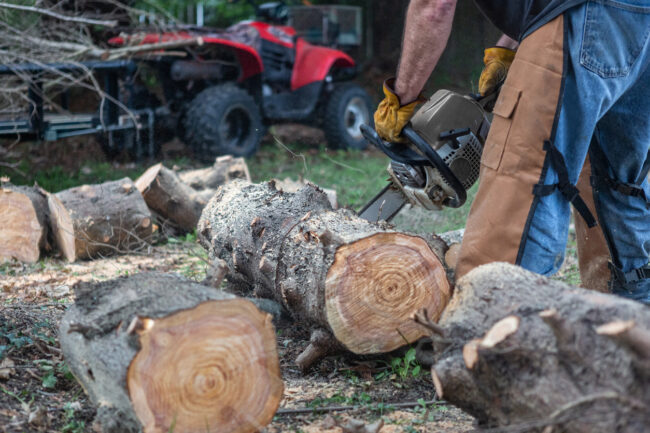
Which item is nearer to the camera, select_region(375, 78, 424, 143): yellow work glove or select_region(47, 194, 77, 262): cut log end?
select_region(375, 78, 424, 143): yellow work glove

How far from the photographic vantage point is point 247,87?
26.5 ft

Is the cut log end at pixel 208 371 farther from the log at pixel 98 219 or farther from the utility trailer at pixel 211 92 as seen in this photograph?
Answer: the utility trailer at pixel 211 92

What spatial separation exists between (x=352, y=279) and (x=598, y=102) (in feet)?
3.73

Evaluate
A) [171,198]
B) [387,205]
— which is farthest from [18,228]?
[387,205]

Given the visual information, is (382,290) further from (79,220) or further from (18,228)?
(18,228)

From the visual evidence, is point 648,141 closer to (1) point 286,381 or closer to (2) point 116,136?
(1) point 286,381

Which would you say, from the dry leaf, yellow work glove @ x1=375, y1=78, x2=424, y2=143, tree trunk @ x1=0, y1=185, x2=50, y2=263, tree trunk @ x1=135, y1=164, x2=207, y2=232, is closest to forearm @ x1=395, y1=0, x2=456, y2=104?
yellow work glove @ x1=375, y1=78, x2=424, y2=143

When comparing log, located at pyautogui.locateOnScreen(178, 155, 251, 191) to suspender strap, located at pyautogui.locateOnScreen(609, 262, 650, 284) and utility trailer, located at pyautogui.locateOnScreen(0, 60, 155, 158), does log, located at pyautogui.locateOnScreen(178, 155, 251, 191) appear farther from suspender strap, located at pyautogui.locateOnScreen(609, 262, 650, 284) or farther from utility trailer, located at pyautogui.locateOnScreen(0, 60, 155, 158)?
suspender strap, located at pyautogui.locateOnScreen(609, 262, 650, 284)

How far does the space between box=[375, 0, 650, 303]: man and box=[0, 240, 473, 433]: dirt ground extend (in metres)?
0.58

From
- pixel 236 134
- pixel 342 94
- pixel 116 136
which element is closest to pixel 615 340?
pixel 116 136

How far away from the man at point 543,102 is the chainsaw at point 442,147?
16cm

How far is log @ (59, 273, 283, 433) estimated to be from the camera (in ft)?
6.62

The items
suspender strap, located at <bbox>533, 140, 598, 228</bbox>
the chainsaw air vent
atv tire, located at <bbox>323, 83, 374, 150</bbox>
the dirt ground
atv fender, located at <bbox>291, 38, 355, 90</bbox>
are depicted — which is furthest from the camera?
atv tire, located at <bbox>323, 83, 374, 150</bbox>

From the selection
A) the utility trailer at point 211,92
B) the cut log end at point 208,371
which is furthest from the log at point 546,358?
the utility trailer at point 211,92
